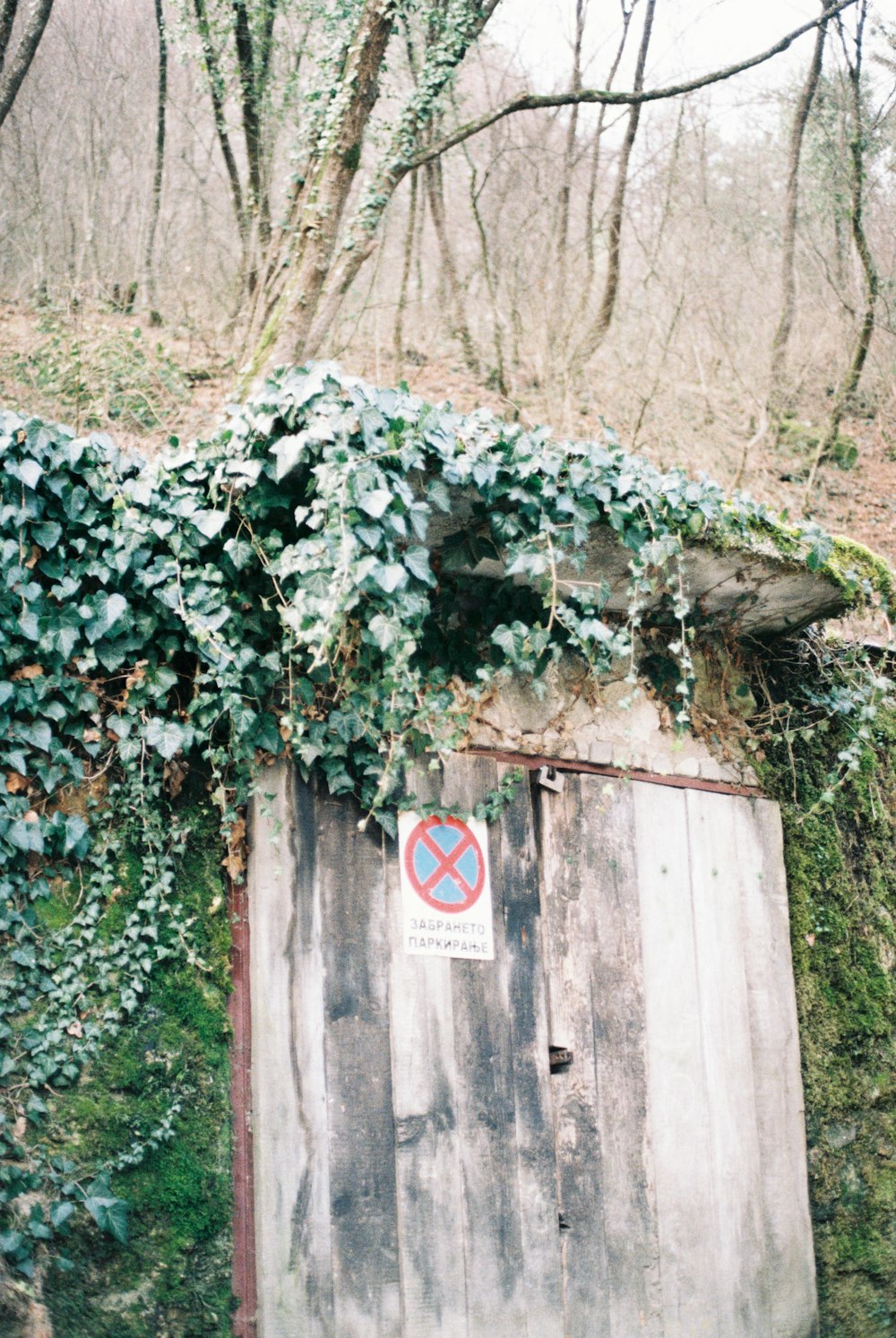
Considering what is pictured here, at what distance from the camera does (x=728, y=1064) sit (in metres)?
4.30

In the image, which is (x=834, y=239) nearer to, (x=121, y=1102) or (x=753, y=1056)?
(x=753, y=1056)

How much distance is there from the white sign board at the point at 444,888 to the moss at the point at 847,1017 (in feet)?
5.14

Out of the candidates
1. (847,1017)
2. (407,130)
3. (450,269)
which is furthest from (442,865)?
(450,269)

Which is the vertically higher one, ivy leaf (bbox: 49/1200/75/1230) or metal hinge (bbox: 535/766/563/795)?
metal hinge (bbox: 535/766/563/795)

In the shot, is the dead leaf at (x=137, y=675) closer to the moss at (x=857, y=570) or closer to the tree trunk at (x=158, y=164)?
the moss at (x=857, y=570)

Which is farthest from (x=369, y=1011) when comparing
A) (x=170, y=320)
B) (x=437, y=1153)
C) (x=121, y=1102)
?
(x=170, y=320)

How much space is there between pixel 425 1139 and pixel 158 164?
8.21 m

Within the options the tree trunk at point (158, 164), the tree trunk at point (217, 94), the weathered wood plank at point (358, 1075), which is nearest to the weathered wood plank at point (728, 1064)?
the weathered wood plank at point (358, 1075)

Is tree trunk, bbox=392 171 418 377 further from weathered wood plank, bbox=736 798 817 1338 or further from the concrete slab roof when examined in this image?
weathered wood plank, bbox=736 798 817 1338

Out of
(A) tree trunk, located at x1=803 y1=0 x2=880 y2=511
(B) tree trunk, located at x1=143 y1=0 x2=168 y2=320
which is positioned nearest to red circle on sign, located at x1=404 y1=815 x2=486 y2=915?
(A) tree trunk, located at x1=803 y1=0 x2=880 y2=511

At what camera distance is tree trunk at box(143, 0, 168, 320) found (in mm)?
8859

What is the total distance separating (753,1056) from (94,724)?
2.74 m

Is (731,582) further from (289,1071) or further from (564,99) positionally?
(564,99)

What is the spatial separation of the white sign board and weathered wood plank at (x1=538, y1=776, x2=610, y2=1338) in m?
0.28
